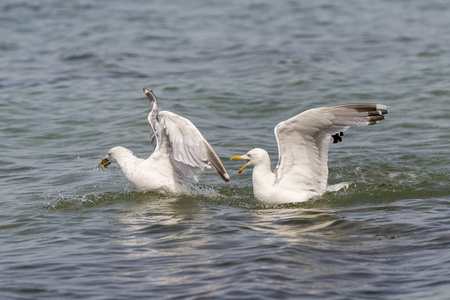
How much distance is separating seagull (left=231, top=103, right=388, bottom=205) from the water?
0.84 feet

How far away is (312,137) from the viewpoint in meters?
8.01

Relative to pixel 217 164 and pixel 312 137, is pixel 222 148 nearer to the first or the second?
pixel 217 164

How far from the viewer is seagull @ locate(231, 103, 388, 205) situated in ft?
25.5

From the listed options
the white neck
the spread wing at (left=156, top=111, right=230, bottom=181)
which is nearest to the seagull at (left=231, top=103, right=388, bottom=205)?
the spread wing at (left=156, top=111, right=230, bottom=181)

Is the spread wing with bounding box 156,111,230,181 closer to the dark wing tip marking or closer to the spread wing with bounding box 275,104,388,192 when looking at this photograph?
the dark wing tip marking

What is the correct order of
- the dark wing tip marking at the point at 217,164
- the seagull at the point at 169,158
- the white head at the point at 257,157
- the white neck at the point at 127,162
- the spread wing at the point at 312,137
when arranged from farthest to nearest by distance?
the white neck at the point at 127,162 < the seagull at the point at 169,158 < the white head at the point at 257,157 < the dark wing tip marking at the point at 217,164 < the spread wing at the point at 312,137

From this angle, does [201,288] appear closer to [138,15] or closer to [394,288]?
[394,288]

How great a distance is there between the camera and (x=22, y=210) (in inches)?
323

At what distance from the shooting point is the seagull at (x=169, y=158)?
8.32 meters

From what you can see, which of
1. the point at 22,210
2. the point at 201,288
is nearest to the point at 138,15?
the point at 22,210

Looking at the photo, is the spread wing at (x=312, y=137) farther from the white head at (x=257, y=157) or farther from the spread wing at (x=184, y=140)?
the spread wing at (x=184, y=140)

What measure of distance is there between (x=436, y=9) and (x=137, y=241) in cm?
1853

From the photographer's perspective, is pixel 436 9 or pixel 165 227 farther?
pixel 436 9

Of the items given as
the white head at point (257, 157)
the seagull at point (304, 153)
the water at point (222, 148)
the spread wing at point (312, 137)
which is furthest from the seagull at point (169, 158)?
the spread wing at point (312, 137)
